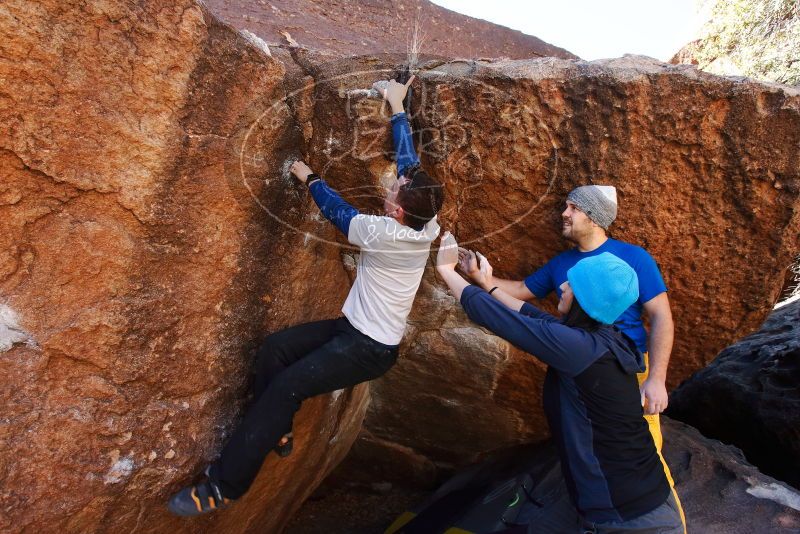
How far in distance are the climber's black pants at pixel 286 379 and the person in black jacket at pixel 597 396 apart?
20.0 inches

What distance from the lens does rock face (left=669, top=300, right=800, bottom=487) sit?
3.50 m

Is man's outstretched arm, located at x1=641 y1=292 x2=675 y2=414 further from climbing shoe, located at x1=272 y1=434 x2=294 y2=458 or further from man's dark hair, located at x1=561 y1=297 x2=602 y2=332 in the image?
climbing shoe, located at x1=272 y1=434 x2=294 y2=458

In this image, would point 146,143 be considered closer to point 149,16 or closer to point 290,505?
point 149,16

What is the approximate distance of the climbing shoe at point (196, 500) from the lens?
2.27m

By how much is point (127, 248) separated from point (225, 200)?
1.29 feet

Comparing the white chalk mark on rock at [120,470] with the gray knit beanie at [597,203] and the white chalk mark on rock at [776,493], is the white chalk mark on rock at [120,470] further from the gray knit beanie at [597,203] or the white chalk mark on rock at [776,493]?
the white chalk mark on rock at [776,493]

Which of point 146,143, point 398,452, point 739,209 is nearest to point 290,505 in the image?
point 398,452

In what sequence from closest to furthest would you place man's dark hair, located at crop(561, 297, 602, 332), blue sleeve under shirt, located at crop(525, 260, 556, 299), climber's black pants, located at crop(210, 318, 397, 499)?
1. man's dark hair, located at crop(561, 297, 602, 332)
2. climber's black pants, located at crop(210, 318, 397, 499)
3. blue sleeve under shirt, located at crop(525, 260, 556, 299)

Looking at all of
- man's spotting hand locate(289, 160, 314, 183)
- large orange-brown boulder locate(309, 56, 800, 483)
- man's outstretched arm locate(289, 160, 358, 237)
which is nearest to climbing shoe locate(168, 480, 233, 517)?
man's outstretched arm locate(289, 160, 358, 237)

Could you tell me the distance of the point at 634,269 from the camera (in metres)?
2.34

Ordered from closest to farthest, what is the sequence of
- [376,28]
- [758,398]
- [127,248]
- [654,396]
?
[127,248]
[654,396]
[376,28]
[758,398]

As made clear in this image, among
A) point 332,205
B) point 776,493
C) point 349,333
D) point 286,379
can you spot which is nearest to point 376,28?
point 332,205

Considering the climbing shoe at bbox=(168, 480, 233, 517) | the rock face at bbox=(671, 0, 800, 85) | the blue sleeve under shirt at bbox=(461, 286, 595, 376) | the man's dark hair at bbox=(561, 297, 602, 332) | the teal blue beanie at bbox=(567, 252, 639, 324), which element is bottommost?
the climbing shoe at bbox=(168, 480, 233, 517)

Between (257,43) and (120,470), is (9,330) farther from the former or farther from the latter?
(257,43)
